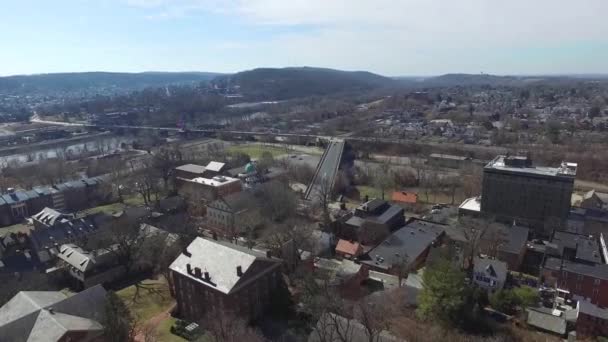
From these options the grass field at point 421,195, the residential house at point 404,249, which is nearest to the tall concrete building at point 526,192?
the grass field at point 421,195

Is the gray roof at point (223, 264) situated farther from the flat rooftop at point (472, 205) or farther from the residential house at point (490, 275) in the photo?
the flat rooftop at point (472, 205)

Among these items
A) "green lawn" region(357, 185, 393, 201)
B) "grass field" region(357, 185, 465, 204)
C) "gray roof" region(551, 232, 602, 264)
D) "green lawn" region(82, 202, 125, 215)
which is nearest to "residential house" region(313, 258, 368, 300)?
"gray roof" region(551, 232, 602, 264)

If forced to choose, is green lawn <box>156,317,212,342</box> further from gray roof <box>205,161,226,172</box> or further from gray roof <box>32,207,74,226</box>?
gray roof <box>205,161,226,172</box>

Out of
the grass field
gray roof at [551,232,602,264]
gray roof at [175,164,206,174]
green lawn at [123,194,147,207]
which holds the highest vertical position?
gray roof at [175,164,206,174]

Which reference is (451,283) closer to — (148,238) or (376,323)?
(376,323)

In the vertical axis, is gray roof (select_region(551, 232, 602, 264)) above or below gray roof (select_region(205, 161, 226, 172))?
below

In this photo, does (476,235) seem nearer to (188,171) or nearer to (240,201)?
(240,201)
